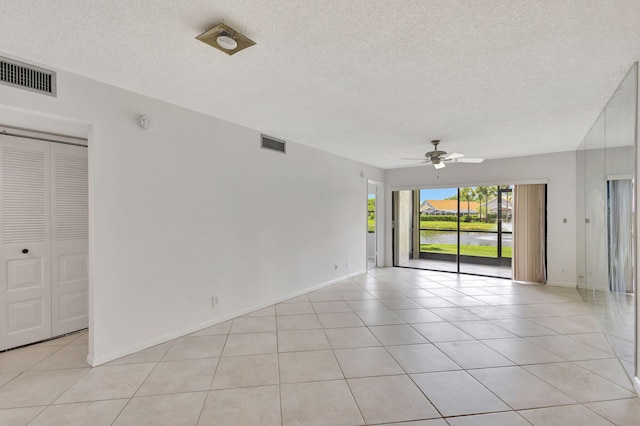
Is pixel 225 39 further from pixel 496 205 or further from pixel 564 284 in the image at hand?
pixel 496 205

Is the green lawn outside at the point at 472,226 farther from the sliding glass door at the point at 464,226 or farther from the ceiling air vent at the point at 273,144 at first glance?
the ceiling air vent at the point at 273,144

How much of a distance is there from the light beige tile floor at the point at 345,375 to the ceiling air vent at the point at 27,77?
2.44 m

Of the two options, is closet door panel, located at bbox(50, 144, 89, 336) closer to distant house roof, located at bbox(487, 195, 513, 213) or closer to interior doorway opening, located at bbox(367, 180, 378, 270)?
interior doorway opening, located at bbox(367, 180, 378, 270)

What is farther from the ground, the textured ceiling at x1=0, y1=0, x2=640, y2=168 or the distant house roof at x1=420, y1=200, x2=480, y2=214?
the textured ceiling at x1=0, y1=0, x2=640, y2=168

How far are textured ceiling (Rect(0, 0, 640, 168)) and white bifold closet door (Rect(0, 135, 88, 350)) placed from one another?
1.34 m

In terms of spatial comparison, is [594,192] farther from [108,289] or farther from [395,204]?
[108,289]

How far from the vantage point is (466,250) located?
868 centimetres

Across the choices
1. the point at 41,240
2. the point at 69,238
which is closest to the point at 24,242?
the point at 41,240

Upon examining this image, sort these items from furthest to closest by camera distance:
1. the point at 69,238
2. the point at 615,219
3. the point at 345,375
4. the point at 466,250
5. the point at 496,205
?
the point at 466,250, the point at 496,205, the point at 69,238, the point at 615,219, the point at 345,375

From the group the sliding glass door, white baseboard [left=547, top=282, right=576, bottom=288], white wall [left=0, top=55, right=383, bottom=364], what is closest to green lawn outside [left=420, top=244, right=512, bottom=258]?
the sliding glass door

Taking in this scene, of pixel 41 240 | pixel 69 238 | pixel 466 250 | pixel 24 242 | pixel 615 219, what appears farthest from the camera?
pixel 466 250

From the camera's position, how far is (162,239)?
10.5ft

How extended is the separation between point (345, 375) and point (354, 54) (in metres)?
2.68

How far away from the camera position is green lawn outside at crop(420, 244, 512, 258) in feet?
26.9
